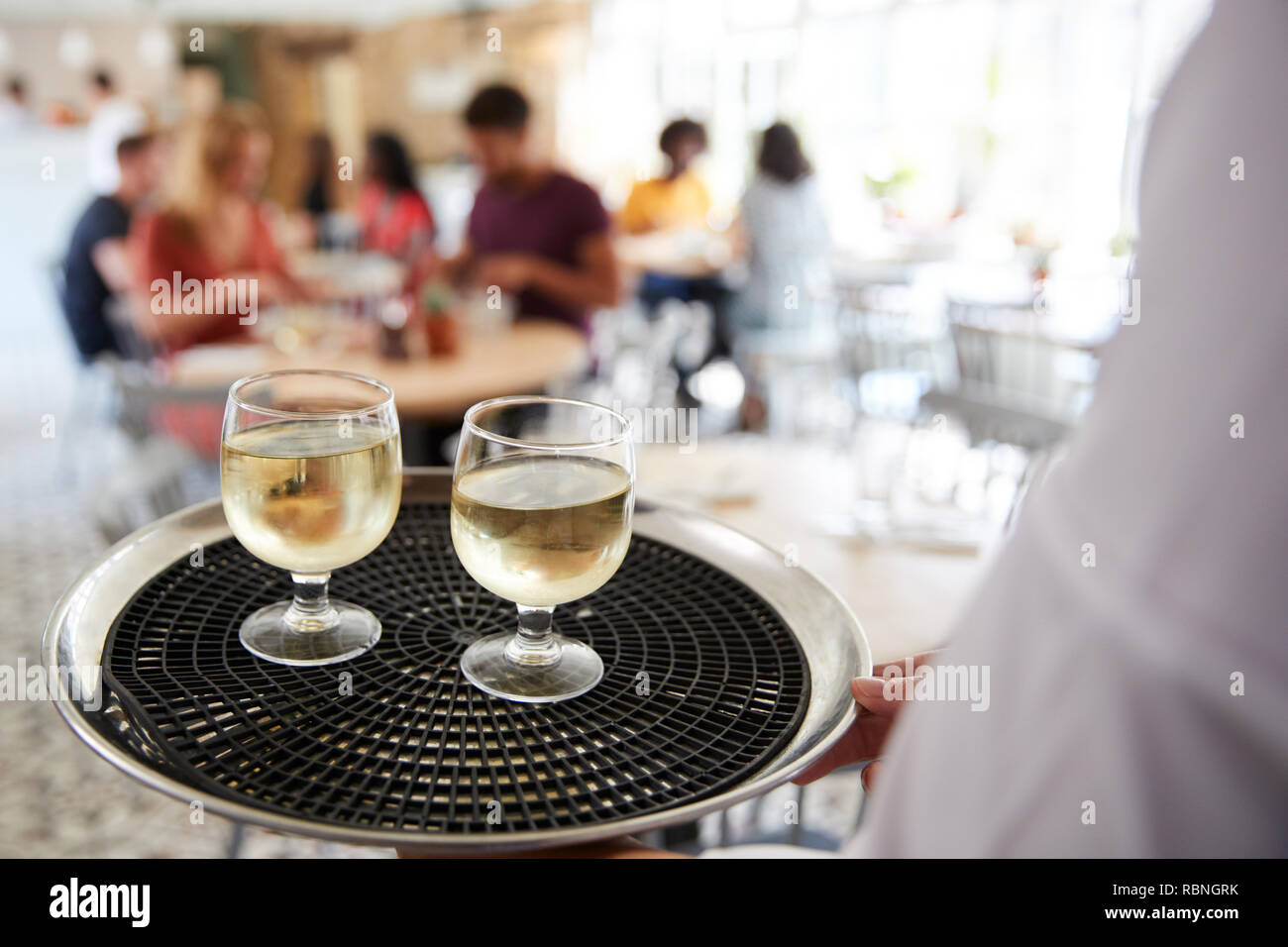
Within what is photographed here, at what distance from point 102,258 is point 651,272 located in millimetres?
3293

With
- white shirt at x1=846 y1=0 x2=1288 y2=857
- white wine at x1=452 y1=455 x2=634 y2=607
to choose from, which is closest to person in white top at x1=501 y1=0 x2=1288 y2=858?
white shirt at x1=846 y1=0 x2=1288 y2=857

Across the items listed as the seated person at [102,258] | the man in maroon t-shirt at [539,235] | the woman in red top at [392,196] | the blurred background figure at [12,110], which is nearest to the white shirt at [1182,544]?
the man in maroon t-shirt at [539,235]

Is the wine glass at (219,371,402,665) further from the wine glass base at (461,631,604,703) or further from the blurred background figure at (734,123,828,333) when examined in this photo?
the blurred background figure at (734,123,828,333)

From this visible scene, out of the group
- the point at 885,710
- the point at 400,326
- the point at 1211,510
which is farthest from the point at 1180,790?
the point at 400,326

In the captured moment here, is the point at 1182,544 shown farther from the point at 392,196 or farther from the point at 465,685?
the point at 392,196

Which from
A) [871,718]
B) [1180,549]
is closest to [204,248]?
[871,718]

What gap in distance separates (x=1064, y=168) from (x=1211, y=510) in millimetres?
7242

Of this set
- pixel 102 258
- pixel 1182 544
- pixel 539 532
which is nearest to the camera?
pixel 1182 544

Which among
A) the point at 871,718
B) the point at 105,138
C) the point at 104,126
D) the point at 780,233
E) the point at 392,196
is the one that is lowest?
the point at 871,718

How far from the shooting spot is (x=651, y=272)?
254 inches

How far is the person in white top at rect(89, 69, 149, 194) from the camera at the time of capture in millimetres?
7525

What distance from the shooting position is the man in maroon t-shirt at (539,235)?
3.64 metres

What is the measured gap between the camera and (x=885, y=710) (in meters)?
0.72
